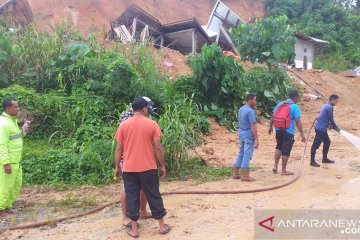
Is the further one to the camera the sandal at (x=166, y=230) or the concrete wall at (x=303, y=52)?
the concrete wall at (x=303, y=52)

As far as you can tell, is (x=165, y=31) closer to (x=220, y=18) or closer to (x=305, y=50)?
(x=220, y=18)

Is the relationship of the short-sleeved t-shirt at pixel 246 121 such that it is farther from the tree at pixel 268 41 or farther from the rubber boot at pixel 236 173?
the tree at pixel 268 41

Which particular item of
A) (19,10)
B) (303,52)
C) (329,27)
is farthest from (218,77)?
(329,27)

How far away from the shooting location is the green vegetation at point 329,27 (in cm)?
2911

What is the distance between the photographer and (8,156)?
5.34 meters

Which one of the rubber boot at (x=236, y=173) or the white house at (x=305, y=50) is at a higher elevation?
the white house at (x=305, y=50)

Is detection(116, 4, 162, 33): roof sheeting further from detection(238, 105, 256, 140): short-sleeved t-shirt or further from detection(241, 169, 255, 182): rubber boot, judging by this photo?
detection(241, 169, 255, 182): rubber boot

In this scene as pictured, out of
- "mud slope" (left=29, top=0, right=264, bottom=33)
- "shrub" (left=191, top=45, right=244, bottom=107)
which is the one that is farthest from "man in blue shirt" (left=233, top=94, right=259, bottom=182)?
"mud slope" (left=29, top=0, right=264, bottom=33)

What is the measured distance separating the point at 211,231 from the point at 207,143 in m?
5.38

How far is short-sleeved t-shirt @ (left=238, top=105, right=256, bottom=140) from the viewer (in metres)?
6.69

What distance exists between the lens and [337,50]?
29.8 meters

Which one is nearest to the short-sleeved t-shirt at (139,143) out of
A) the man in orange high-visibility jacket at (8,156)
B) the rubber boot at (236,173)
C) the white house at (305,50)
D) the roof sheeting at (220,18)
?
the man in orange high-visibility jacket at (8,156)

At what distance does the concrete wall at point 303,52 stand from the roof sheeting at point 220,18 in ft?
14.8

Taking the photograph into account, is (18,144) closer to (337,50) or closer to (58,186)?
(58,186)
